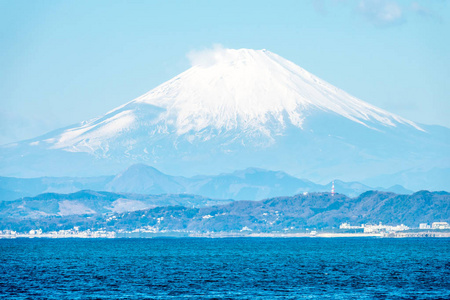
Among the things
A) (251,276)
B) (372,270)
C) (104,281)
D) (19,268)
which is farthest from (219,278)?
(19,268)

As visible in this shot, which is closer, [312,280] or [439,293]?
[439,293]

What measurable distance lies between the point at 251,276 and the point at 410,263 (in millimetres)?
34920

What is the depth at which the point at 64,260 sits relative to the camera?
162875 millimetres

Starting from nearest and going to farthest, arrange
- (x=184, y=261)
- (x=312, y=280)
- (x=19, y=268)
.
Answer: (x=312, y=280) → (x=19, y=268) → (x=184, y=261)

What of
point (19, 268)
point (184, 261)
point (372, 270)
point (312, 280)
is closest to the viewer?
point (312, 280)

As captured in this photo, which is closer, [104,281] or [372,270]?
[104,281]

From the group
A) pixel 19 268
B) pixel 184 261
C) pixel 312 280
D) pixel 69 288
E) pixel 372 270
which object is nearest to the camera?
pixel 69 288

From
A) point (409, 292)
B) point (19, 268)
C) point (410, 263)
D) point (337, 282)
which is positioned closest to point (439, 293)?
point (409, 292)

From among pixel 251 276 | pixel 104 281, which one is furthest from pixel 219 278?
pixel 104 281

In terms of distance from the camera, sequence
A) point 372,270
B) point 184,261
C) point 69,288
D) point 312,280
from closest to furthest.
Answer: point 69,288 < point 312,280 < point 372,270 < point 184,261

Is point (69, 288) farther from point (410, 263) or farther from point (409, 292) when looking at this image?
point (410, 263)

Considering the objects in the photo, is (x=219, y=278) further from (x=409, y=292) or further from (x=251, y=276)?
(x=409, y=292)

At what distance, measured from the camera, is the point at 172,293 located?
97250 mm

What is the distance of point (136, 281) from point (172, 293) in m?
15.3
